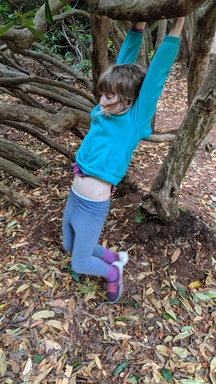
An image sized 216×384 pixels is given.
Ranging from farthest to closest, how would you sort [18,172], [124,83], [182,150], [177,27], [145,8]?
[18,172], [182,150], [124,83], [177,27], [145,8]

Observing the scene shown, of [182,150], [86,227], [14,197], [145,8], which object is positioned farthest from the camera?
[14,197]

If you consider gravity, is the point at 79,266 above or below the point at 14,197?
above

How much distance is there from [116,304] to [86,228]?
53cm

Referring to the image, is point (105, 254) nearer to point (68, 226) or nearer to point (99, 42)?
point (68, 226)

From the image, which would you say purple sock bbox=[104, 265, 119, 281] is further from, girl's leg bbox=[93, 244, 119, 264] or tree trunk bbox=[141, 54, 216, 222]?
tree trunk bbox=[141, 54, 216, 222]

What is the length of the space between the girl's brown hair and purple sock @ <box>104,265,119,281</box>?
0.85 metres

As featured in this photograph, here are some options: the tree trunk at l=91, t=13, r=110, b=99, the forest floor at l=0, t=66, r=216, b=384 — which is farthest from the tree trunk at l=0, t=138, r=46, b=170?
the tree trunk at l=91, t=13, r=110, b=99

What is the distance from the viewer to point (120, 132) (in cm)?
150

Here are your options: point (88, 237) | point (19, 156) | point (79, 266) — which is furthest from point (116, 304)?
point (19, 156)

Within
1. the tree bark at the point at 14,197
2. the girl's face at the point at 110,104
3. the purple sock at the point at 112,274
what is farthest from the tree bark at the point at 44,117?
the purple sock at the point at 112,274

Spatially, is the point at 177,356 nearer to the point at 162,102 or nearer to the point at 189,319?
the point at 189,319

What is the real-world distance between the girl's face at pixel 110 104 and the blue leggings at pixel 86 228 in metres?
0.43

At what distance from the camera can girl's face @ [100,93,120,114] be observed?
4.83 feet

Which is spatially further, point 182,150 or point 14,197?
point 14,197
